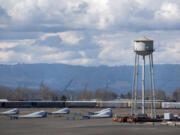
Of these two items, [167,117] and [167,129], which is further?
[167,117]

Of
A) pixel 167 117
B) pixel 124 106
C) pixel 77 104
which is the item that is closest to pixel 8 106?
pixel 77 104

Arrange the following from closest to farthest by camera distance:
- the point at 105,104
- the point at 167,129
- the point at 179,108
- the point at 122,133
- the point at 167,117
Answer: the point at 122,133 → the point at 167,129 → the point at 167,117 → the point at 179,108 → the point at 105,104

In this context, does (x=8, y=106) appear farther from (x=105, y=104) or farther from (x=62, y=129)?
(x=62, y=129)

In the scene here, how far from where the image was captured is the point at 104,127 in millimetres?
81062

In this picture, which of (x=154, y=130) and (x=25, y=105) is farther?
(x=25, y=105)

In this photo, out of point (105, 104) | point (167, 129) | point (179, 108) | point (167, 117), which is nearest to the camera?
point (167, 129)

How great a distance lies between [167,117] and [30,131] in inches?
1151

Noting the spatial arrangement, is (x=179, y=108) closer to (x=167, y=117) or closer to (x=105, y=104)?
(x=105, y=104)

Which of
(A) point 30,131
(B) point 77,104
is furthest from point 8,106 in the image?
(A) point 30,131

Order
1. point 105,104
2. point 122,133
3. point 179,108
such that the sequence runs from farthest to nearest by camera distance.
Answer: point 105,104, point 179,108, point 122,133

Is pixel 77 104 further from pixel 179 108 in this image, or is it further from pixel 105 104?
pixel 179 108

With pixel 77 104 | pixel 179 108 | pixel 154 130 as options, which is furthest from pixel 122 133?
pixel 77 104

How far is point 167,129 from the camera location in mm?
76750

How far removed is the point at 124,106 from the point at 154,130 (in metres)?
88.3
